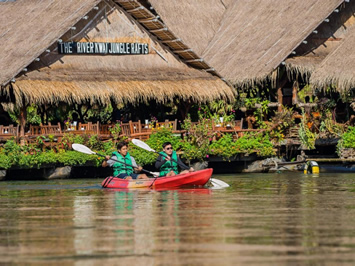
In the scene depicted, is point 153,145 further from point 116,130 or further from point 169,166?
point 169,166

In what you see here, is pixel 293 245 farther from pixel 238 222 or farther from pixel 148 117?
pixel 148 117

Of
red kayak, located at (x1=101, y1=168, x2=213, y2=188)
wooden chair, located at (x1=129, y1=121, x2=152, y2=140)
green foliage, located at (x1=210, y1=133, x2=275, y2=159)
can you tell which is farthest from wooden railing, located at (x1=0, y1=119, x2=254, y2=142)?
red kayak, located at (x1=101, y1=168, x2=213, y2=188)

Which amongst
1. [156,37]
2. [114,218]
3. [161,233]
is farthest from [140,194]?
[156,37]

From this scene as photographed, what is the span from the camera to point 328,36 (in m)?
34.9

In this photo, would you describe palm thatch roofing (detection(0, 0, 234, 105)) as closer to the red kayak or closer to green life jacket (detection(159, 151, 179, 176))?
green life jacket (detection(159, 151, 179, 176))

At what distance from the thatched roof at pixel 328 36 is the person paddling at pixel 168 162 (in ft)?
36.6

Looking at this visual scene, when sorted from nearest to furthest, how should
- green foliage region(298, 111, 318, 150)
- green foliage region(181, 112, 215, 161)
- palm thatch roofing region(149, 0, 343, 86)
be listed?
green foliage region(181, 112, 215, 161) → green foliage region(298, 111, 318, 150) → palm thatch roofing region(149, 0, 343, 86)

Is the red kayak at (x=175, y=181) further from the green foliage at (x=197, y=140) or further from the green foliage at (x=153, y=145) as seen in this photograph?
the green foliage at (x=197, y=140)

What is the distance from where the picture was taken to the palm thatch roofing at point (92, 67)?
97.3 ft

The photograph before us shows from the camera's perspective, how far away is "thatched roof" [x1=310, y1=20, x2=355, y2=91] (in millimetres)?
30375

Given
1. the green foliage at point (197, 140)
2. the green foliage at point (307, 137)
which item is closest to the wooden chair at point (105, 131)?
the green foliage at point (197, 140)

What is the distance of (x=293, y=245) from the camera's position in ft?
37.8

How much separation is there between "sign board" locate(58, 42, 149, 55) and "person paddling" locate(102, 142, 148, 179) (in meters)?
8.14

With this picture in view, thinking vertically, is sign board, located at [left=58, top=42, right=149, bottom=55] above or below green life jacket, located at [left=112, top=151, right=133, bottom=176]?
above
